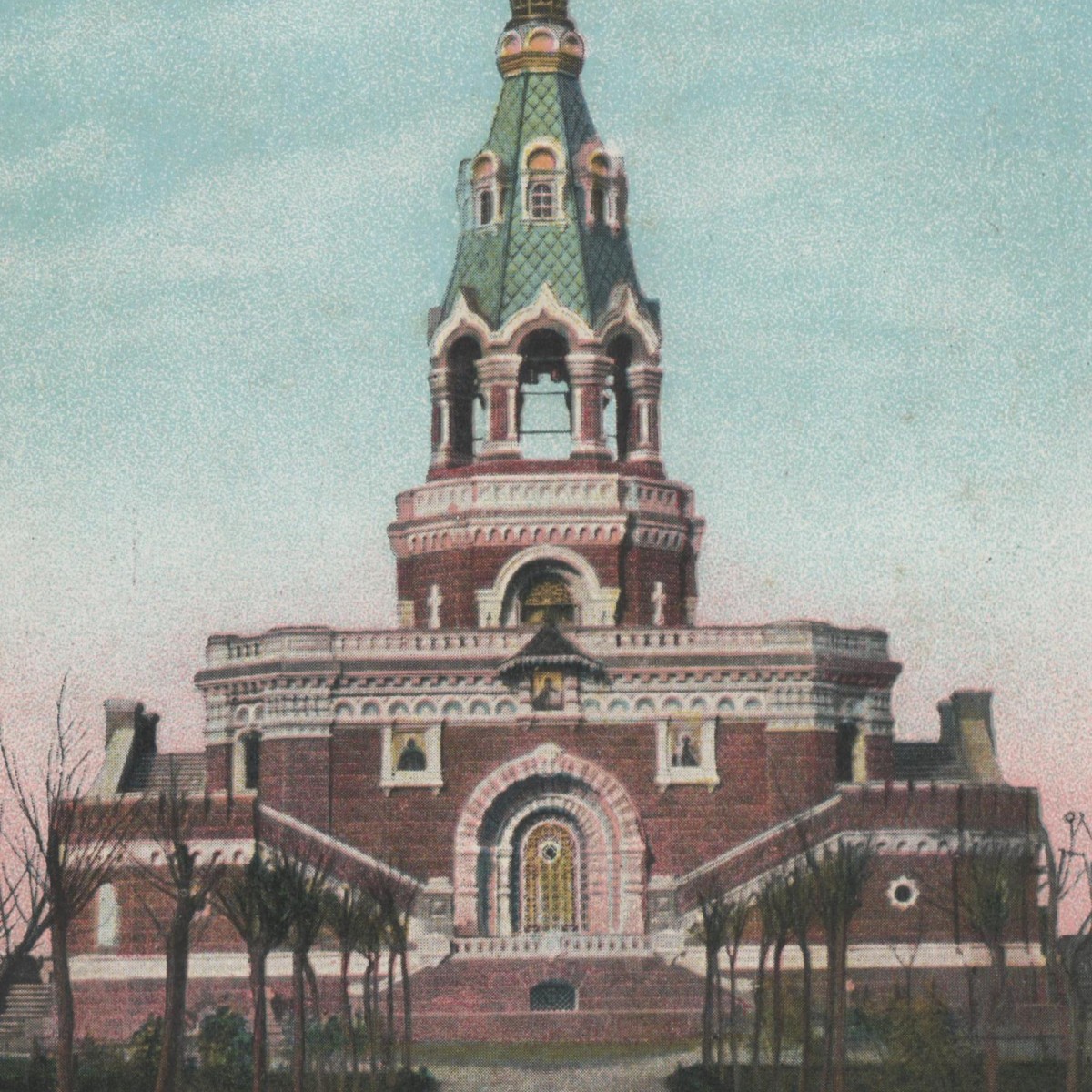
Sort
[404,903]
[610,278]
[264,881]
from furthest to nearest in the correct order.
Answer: [610,278], [404,903], [264,881]

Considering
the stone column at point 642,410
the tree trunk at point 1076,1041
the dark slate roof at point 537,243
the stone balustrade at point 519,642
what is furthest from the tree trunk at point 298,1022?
the dark slate roof at point 537,243

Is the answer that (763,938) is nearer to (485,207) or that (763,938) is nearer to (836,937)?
(836,937)

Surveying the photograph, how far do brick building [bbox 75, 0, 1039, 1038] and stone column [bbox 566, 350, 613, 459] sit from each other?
0.24 feet

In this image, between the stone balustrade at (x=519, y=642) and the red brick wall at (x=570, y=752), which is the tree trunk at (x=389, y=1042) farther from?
the stone balustrade at (x=519, y=642)

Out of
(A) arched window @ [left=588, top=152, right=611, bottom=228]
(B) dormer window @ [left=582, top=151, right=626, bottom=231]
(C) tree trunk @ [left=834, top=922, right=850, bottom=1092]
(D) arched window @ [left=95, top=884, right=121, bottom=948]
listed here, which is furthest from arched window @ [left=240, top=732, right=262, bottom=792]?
(C) tree trunk @ [left=834, top=922, right=850, bottom=1092]

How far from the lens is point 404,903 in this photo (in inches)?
2484

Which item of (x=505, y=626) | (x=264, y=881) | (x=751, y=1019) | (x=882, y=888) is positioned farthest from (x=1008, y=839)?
(x=264, y=881)

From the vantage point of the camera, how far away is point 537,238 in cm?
7600

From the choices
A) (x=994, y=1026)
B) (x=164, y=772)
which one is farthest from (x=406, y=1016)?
(x=164, y=772)

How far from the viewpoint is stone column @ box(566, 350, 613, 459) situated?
7444cm

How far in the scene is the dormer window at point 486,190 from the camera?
76625 millimetres

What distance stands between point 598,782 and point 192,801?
950cm

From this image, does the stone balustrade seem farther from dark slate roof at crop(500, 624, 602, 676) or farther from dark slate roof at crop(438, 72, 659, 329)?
dark slate roof at crop(438, 72, 659, 329)

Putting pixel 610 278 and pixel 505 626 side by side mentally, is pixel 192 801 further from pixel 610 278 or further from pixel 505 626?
pixel 610 278
